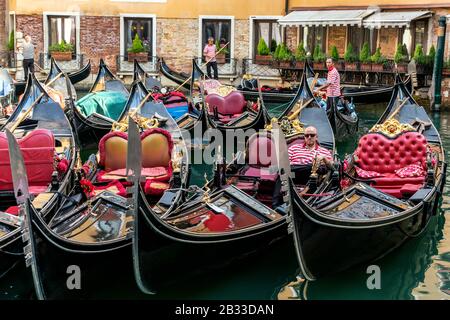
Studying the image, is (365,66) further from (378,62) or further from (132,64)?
(132,64)

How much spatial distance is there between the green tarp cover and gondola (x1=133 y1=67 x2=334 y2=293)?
102 inches

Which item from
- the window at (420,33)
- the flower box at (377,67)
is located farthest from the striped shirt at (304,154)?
the window at (420,33)

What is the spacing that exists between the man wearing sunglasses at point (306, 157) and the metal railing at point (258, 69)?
6.04 meters

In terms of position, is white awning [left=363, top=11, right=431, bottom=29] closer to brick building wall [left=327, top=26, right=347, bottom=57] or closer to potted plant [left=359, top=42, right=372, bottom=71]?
potted plant [left=359, top=42, right=372, bottom=71]

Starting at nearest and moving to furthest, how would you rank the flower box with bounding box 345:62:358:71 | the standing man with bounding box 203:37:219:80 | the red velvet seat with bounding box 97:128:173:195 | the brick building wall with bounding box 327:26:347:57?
the red velvet seat with bounding box 97:128:173:195 < the flower box with bounding box 345:62:358:71 < the standing man with bounding box 203:37:219:80 < the brick building wall with bounding box 327:26:347:57

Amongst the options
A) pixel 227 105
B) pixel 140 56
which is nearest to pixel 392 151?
pixel 227 105

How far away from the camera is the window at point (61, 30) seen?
11.0 m

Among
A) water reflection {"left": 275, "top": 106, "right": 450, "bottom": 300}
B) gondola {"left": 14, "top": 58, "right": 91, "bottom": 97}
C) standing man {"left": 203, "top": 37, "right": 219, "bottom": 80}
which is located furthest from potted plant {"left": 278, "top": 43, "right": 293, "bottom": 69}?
water reflection {"left": 275, "top": 106, "right": 450, "bottom": 300}

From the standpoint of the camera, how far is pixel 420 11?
30.2 ft

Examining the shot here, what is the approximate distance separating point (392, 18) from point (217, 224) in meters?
6.24

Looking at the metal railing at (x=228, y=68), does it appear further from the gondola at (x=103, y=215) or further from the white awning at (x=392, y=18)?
the gondola at (x=103, y=215)

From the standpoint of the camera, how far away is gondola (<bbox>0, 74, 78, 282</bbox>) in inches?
133

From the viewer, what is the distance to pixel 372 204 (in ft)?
12.2

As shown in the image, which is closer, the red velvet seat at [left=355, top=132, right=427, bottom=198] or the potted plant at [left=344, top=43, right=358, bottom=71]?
the red velvet seat at [left=355, top=132, right=427, bottom=198]
